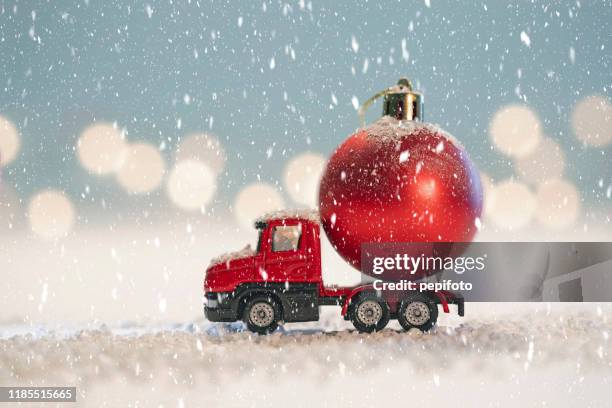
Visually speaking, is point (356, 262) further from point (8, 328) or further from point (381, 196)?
point (8, 328)

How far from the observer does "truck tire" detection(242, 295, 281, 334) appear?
10562mm

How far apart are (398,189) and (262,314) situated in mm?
3031

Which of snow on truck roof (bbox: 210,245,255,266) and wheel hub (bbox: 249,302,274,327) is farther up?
snow on truck roof (bbox: 210,245,255,266)

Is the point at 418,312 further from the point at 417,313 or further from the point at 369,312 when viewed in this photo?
the point at 369,312

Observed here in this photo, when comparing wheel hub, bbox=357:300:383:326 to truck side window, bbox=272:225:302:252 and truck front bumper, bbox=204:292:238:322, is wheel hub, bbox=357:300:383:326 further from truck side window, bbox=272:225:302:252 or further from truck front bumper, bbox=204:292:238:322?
truck front bumper, bbox=204:292:238:322

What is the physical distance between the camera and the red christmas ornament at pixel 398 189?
9.40m

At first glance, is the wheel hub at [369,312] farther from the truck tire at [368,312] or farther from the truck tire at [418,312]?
the truck tire at [418,312]

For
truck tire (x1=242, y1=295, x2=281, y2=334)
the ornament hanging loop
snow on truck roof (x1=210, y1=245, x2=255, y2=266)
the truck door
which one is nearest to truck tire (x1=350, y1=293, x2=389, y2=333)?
the truck door

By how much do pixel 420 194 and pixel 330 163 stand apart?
1.54 metres

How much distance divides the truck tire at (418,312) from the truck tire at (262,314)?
197 cm

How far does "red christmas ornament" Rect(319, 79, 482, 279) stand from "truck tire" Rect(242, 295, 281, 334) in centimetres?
145

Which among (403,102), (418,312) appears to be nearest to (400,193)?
(403,102)

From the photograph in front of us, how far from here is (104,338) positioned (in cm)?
1042

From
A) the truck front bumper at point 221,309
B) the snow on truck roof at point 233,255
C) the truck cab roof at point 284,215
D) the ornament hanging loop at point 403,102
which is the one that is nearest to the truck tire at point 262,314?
the truck front bumper at point 221,309
